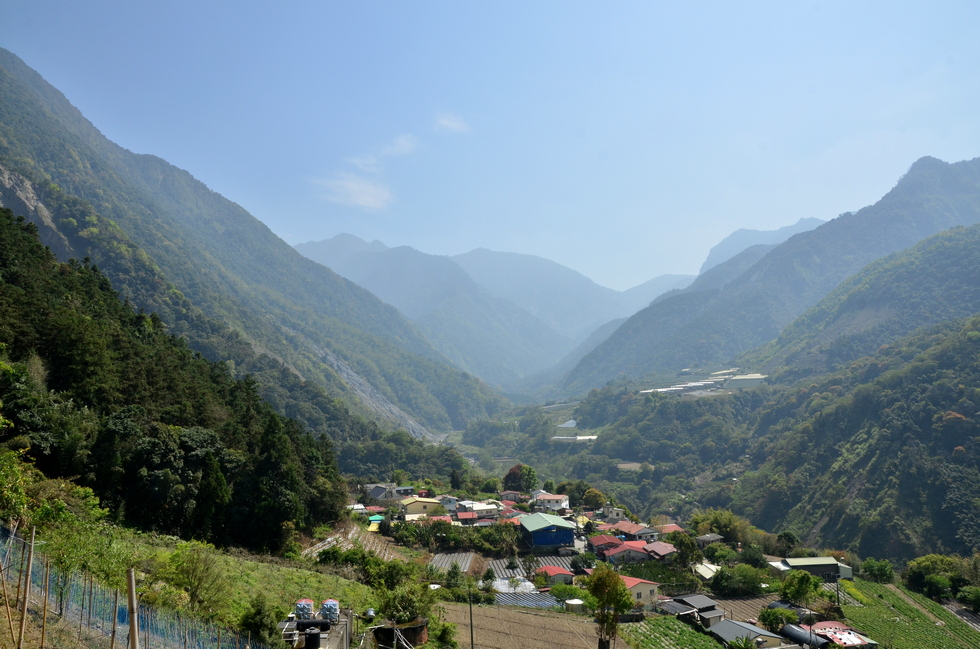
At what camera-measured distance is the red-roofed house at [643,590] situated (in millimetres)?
28766

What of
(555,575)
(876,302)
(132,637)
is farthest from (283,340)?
(876,302)

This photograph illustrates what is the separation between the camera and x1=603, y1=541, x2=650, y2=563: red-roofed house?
37125 mm

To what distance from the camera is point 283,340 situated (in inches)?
4537

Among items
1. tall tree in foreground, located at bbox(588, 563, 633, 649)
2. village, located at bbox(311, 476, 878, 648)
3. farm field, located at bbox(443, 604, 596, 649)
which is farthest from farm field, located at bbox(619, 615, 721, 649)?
tall tree in foreground, located at bbox(588, 563, 633, 649)

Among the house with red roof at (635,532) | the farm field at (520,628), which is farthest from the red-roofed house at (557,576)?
the house with red roof at (635,532)

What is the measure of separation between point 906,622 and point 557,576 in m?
18.8

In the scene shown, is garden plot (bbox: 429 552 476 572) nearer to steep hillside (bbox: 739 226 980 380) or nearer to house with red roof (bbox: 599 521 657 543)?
house with red roof (bbox: 599 521 657 543)

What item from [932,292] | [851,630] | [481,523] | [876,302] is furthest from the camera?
[876,302]

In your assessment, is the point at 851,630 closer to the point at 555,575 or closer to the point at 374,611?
the point at 555,575

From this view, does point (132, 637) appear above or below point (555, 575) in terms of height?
above

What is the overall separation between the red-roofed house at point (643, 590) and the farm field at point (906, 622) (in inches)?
384

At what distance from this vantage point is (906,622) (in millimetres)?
30422

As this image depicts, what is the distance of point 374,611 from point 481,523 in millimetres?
26190

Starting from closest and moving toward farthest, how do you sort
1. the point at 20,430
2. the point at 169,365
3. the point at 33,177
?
1. the point at 20,430
2. the point at 169,365
3. the point at 33,177
